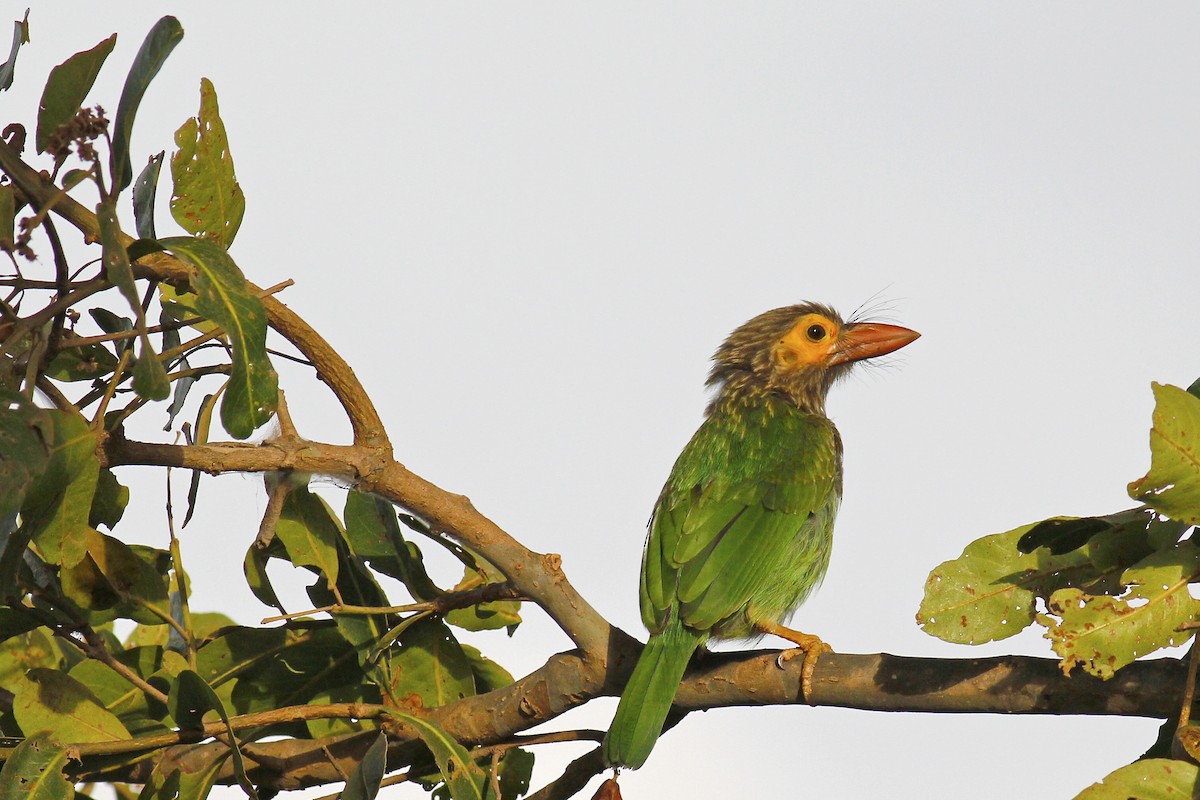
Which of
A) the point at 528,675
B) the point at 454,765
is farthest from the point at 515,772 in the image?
the point at 454,765

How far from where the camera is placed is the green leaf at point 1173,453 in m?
1.83

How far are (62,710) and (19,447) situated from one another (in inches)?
35.2

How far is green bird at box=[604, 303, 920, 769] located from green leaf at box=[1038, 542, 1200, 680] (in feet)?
1.85

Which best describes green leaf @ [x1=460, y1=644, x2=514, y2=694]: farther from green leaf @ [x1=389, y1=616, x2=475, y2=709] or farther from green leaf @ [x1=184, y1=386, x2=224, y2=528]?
green leaf @ [x1=184, y1=386, x2=224, y2=528]

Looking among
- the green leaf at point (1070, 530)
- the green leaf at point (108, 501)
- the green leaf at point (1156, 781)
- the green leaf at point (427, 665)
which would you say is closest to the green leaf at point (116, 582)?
the green leaf at point (108, 501)

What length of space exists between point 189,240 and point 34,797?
3.45 feet

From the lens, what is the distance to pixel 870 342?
455cm

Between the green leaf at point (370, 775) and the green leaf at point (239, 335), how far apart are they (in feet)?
2.12

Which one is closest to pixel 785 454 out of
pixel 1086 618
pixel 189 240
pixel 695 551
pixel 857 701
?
pixel 695 551

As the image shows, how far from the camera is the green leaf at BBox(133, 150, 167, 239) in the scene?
2.44 metres

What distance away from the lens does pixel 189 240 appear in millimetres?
2143

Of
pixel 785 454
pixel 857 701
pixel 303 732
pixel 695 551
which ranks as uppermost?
pixel 785 454

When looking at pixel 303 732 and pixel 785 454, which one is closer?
pixel 303 732

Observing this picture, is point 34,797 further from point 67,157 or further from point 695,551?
point 695,551
